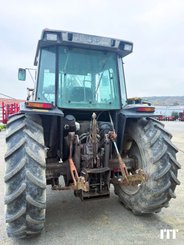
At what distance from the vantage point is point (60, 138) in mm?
3186

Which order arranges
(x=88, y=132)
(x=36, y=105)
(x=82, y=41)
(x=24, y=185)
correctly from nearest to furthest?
(x=24, y=185), (x=36, y=105), (x=82, y=41), (x=88, y=132)

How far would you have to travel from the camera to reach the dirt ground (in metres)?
2.78

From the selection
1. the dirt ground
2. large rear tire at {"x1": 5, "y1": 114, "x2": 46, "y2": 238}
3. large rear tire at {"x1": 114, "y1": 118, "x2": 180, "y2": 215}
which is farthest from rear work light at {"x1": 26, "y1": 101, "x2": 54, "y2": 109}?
the dirt ground

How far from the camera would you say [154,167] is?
3.08 meters

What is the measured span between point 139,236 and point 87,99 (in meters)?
1.84

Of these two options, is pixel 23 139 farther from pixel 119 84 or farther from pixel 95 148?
pixel 119 84

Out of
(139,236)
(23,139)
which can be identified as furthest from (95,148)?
(139,236)

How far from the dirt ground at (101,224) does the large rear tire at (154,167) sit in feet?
0.75

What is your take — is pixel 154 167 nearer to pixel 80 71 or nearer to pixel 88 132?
pixel 88 132

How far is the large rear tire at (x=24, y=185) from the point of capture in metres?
2.49

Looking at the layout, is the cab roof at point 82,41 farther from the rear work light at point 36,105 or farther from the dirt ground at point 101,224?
the dirt ground at point 101,224

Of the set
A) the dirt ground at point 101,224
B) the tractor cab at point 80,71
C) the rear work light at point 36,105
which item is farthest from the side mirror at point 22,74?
the dirt ground at point 101,224

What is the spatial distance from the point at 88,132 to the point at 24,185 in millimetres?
1238

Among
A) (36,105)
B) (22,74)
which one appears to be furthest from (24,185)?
(22,74)
